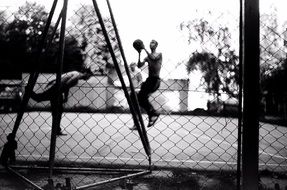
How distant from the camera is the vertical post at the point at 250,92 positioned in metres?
1.62

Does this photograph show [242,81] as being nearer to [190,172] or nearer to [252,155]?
[252,155]

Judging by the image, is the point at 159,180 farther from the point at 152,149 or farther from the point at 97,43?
the point at 97,43

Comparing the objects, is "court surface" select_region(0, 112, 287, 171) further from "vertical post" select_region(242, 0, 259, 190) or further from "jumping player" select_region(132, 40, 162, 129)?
"vertical post" select_region(242, 0, 259, 190)

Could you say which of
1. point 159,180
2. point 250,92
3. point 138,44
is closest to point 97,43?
point 138,44

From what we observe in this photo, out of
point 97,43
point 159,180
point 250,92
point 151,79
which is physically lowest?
point 159,180

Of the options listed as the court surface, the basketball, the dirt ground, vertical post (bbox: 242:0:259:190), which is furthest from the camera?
the basketball

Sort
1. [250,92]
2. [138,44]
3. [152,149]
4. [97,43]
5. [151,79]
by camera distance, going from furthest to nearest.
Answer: [97,43], [151,79], [152,149], [138,44], [250,92]

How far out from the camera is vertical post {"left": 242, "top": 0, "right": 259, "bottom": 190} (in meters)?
1.62

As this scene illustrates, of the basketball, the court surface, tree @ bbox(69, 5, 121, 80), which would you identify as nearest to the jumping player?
the court surface

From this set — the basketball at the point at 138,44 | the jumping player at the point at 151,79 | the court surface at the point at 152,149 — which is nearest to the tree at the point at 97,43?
the jumping player at the point at 151,79

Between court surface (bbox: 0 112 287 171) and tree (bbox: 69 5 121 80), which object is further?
tree (bbox: 69 5 121 80)

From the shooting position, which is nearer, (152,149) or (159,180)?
(159,180)

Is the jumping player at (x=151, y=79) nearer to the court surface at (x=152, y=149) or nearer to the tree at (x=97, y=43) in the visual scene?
the court surface at (x=152, y=149)

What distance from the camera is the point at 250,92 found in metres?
1.63
